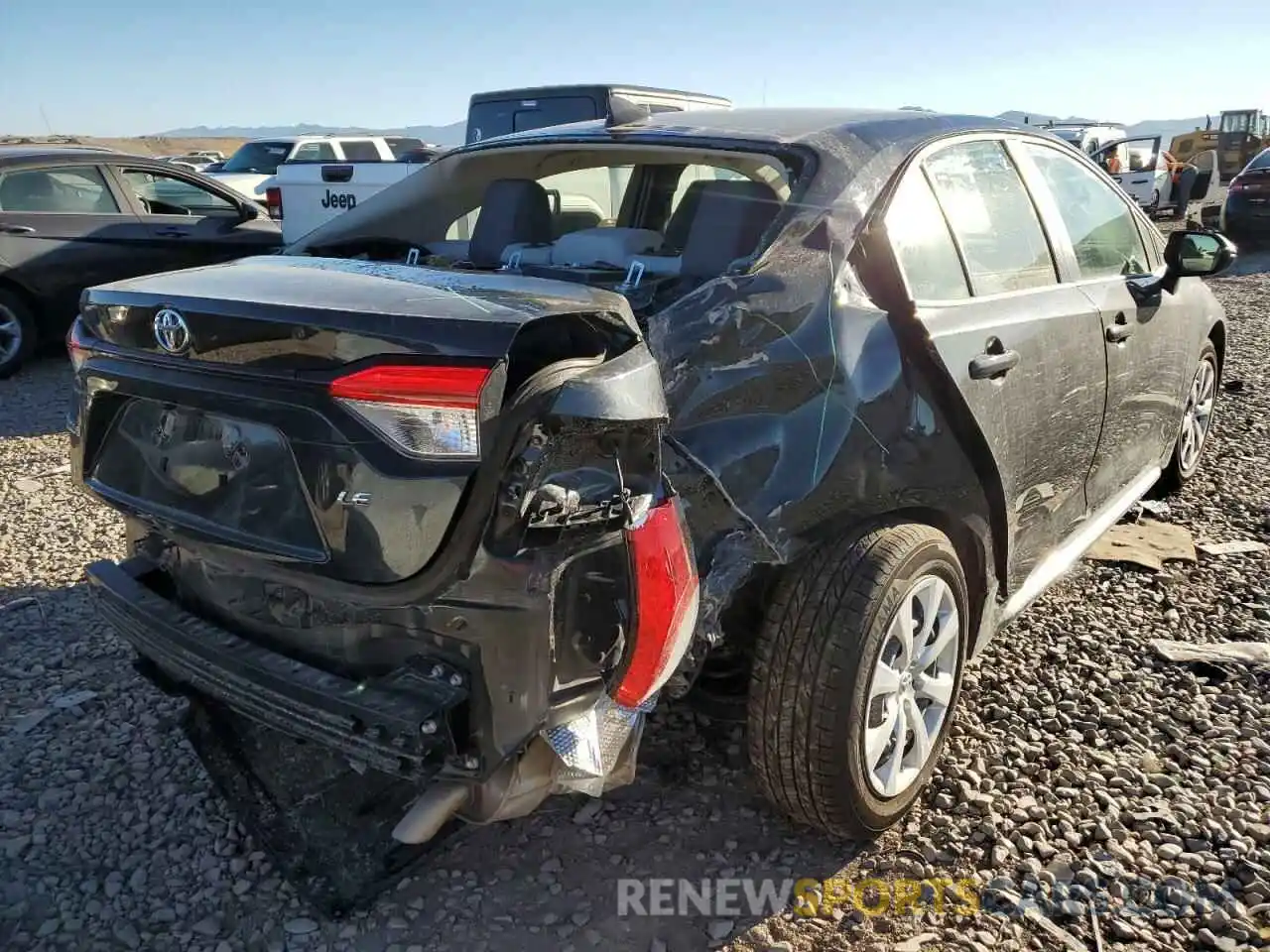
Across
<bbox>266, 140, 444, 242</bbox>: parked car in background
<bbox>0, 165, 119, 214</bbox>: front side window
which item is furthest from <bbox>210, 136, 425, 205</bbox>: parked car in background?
<bbox>266, 140, 444, 242</bbox>: parked car in background

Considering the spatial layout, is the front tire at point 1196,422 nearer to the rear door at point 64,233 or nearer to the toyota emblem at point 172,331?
the toyota emblem at point 172,331

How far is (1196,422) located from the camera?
A: 4906 mm

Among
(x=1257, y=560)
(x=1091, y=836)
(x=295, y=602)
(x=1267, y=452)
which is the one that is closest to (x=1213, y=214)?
(x=1267, y=452)

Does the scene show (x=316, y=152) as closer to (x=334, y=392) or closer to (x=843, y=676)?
(x=334, y=392)

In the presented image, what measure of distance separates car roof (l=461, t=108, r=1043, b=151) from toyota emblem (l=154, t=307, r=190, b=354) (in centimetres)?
149

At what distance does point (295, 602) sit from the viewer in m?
2.10

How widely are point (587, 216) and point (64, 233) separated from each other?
18.7ft

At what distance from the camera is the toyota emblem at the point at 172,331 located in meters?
2.05

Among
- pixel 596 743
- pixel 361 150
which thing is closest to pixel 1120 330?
pixel 596 743

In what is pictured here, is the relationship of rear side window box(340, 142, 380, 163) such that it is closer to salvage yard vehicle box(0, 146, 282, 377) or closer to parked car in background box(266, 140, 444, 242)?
salvage yard vehicle box(0, 146, 282, 377)

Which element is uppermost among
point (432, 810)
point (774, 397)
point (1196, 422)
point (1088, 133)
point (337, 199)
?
point (1088, 133)

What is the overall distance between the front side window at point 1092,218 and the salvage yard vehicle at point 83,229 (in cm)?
700

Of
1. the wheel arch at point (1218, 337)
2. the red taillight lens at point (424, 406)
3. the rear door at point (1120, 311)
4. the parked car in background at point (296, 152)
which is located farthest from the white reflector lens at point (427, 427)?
the parked car in background at point (296, 152)

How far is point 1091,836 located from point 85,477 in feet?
8.67
